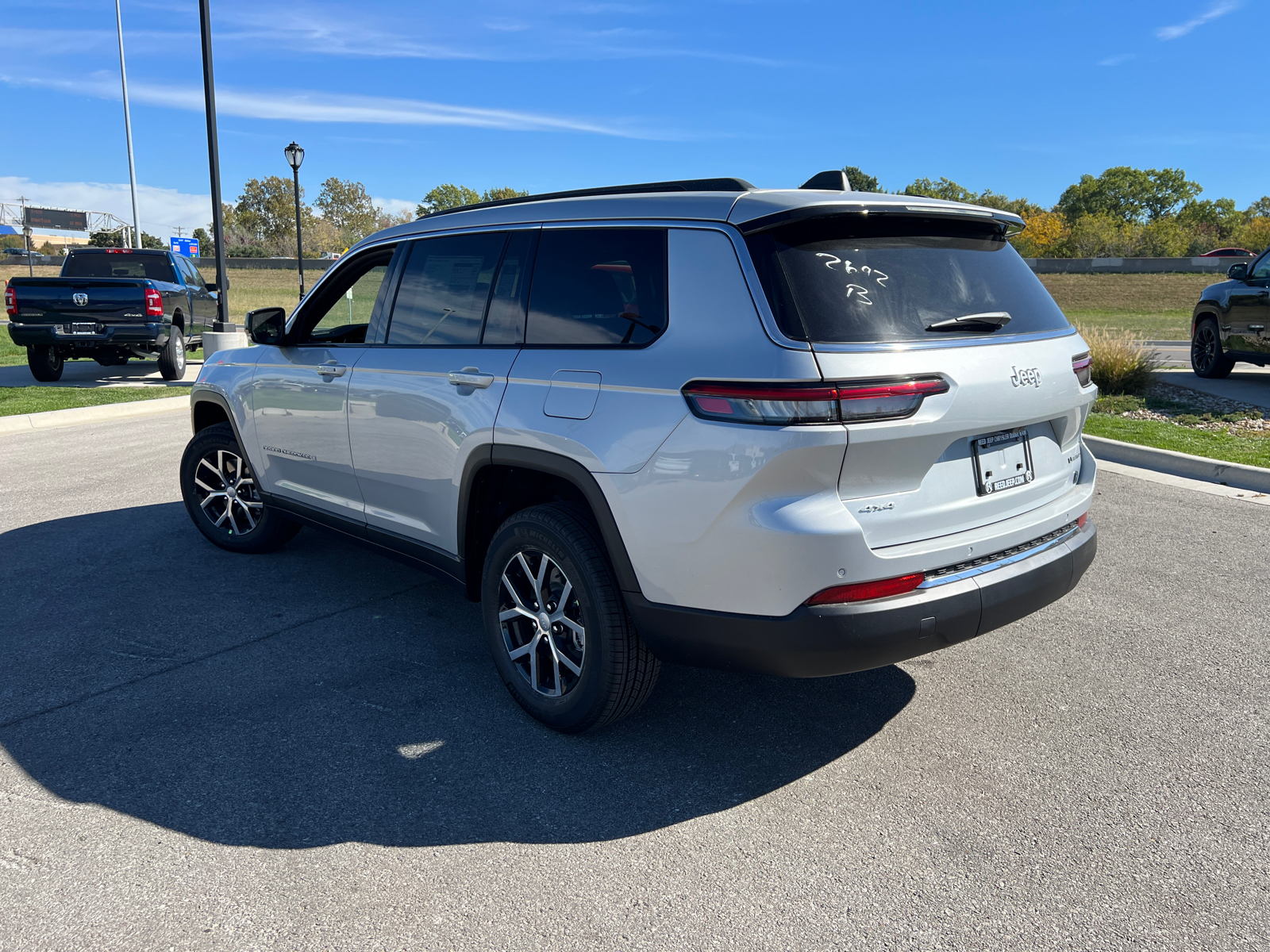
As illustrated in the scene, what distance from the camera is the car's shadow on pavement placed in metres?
2.99

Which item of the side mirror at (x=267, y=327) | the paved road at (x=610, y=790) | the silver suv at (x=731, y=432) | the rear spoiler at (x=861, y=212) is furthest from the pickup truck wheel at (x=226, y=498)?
the rear spoiler at (x=861, y=212)

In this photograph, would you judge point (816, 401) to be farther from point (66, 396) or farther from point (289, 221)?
point (289, 221)

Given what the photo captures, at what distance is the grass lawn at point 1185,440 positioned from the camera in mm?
8172

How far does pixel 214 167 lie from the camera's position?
16.8 metres

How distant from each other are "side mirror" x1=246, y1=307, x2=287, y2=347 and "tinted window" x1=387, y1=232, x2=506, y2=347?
0.96 m

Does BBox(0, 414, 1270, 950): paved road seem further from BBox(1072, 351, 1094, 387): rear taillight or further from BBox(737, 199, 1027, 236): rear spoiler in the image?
BBox(737, 199, 1027, 236): rear spoiler

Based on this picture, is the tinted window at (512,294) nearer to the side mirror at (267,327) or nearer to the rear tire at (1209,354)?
the side mirror at (267,327)

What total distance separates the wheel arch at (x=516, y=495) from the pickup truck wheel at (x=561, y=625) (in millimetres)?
103

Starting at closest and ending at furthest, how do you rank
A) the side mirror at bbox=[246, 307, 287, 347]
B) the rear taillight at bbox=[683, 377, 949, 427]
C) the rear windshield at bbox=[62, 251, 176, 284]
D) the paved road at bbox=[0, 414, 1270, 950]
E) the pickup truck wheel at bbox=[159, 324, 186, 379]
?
the paved road at bbox=[0, 414, 1270, 950]
the rear taillight at bbox=[683, 377, 949, 427]
the side mirror at bbox=[246, 307, 287, 347]
the pickup truck wheel at bbox=[159, 324, 186, 379]
the rear windshield at bbox=[62, 251, 176, 284]

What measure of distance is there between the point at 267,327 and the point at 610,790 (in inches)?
124

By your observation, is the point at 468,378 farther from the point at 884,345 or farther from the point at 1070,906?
the point at 1070,906

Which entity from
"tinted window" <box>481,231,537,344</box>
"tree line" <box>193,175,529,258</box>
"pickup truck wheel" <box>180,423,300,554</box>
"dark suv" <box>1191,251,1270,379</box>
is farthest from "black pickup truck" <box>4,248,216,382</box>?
"tree line" <box>193,175,529,258</box>

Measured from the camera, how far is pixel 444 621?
460 cm

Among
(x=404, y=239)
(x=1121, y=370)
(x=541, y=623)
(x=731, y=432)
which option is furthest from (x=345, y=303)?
(x=1121, y=370)
